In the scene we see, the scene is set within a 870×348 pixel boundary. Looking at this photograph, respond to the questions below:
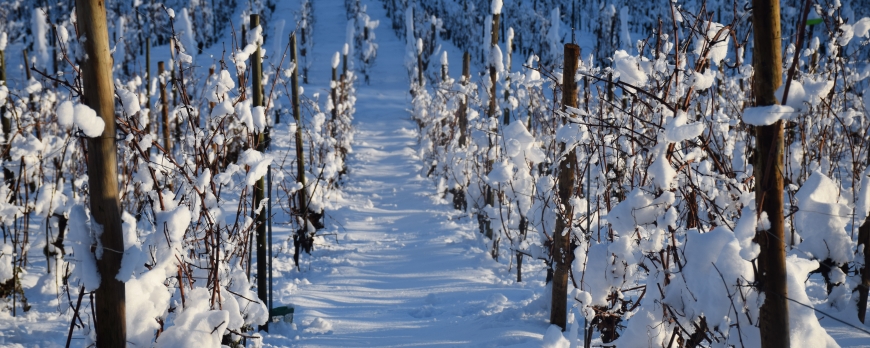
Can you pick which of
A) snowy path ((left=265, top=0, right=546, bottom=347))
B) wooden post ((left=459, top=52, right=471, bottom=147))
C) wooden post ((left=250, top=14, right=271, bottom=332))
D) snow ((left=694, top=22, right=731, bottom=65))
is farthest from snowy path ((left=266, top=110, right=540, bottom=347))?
snow ((left=694, top=22, right=731, bottom=65))

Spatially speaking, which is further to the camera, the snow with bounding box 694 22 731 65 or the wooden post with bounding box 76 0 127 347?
the snow with bounding box 694 22 731 65

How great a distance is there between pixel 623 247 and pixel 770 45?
1.14m

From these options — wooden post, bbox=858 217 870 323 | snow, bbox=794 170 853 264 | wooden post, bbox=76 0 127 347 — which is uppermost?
wooden post, bbox=76 0 127 347

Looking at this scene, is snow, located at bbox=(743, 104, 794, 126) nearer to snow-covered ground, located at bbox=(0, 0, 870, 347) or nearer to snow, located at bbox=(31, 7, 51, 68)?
snow-covered ground, located at bbox=(0, 0, 870, 347)

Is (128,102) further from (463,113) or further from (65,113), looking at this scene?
(463,113)

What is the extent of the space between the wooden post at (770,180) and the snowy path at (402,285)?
2.39 metres

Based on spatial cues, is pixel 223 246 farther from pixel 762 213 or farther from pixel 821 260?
pixel 821 260

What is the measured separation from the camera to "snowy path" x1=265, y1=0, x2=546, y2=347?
448 cm

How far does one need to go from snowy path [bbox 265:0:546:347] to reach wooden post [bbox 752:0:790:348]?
2.39 m

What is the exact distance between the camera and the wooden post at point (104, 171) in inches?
82.5

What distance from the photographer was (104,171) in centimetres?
213

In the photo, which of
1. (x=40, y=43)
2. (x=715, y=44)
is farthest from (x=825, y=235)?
(x=40, y=43)

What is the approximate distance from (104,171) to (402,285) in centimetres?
406

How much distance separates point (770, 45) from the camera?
65.4 inches
